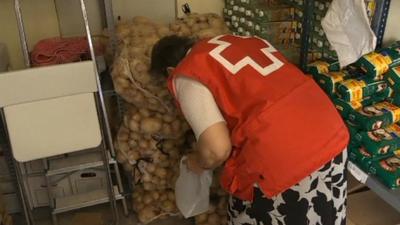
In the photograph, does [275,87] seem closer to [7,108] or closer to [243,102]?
[243,102]

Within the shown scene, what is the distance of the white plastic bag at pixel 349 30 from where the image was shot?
149 cm

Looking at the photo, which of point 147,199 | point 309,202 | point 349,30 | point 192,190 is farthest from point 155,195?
point 349,30

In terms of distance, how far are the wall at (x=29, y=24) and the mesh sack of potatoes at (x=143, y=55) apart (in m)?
0.43

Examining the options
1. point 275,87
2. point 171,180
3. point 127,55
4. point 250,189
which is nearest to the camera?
point 275,87

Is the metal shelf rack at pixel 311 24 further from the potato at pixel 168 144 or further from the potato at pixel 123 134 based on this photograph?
the potato at pixel 123 134

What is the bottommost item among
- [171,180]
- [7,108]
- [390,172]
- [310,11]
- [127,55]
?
[171,180]

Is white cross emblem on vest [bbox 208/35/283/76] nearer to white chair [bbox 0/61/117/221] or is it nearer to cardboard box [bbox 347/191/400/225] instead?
white chair [bbox 0/61/117/221]

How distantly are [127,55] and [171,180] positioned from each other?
663mm

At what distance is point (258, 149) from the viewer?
123 centimetres

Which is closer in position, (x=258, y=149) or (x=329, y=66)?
(x=258, y=149)

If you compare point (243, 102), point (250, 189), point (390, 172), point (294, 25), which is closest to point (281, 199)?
point (250, 189)

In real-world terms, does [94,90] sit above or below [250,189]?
above

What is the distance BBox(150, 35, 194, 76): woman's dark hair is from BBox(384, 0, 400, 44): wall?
3.98 ft


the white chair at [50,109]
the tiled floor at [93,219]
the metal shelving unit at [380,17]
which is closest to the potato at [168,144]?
the white chair at [50,109]
